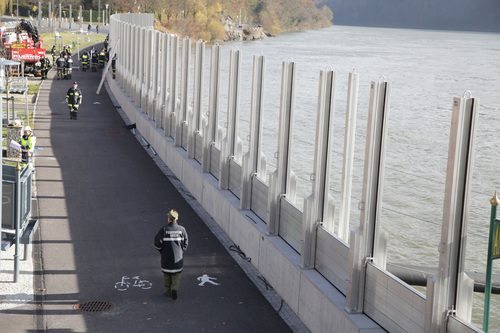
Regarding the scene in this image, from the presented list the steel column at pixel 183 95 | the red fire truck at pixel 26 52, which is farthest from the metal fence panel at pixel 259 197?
the red fire truck at pixel 26 52

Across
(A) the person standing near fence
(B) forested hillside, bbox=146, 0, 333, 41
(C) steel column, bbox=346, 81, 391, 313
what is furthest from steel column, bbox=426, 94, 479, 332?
(B) forested hillside, bbox=146, 0, 333, 41

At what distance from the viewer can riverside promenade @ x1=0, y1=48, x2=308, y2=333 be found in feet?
35.1

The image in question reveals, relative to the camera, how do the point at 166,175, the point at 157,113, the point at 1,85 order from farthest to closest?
1. the point at 157,113
2. the point at 166,175
3. the point at 1,85

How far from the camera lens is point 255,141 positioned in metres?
13.6

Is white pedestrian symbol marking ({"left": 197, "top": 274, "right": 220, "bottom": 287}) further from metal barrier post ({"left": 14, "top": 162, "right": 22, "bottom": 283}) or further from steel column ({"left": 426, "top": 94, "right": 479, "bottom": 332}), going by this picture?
steel column ({"left": 426, "top": 94, "right": 479, "bottom": 332})

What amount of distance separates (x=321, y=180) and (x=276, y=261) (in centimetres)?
205

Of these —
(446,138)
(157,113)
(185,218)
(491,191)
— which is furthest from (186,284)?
(446,138)

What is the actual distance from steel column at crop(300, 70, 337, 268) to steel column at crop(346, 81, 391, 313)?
53.8 inches

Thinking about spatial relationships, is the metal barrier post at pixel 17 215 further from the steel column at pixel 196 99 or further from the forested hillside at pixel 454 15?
the forested hillside at pixel 454 15

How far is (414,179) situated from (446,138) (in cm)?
1170

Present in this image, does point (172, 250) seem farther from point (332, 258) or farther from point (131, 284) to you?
point (332, 258)

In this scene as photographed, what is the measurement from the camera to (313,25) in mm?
181750

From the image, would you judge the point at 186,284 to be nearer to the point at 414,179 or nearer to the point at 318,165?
the point at 318,165

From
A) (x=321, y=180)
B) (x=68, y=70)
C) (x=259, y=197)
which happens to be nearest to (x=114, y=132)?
(x=259, y=197)
